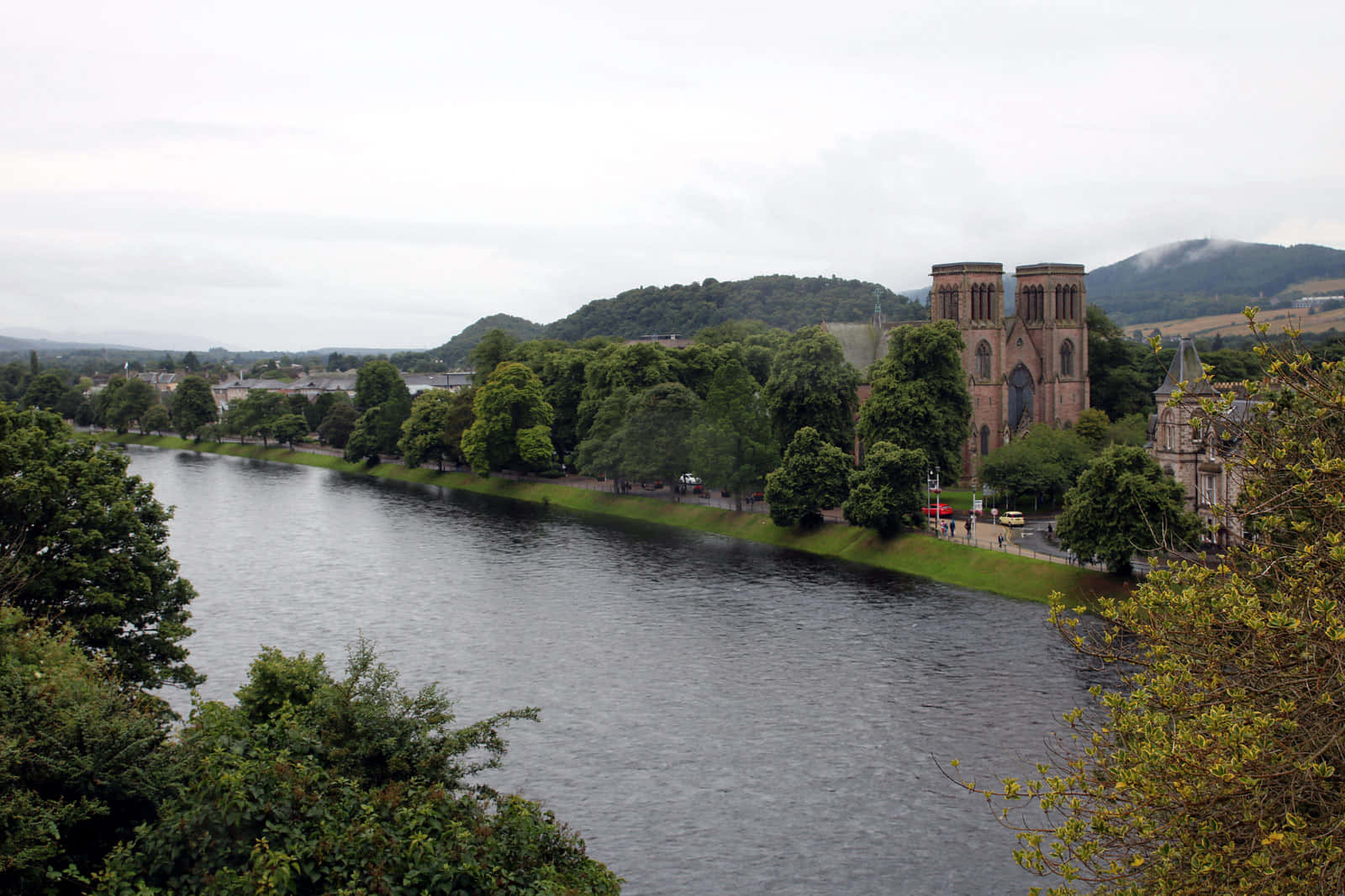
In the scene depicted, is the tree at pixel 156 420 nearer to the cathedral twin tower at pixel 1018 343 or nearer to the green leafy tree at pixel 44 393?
the green leafy tree at pixel 44 393

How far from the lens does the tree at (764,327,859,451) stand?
83.3 m

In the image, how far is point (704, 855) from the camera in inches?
1196

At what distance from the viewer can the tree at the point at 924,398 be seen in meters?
77.7

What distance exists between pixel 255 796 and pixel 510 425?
9028cm

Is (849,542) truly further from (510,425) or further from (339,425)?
(339,425)

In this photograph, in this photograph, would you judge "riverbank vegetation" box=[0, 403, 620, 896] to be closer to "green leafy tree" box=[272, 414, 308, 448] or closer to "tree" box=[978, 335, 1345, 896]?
"tree" box=[978, 335, 1345, 896]

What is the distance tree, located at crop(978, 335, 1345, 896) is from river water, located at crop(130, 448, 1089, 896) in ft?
42.9

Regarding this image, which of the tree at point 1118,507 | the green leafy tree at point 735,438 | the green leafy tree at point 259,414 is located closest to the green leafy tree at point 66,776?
the tree at point 1118,507

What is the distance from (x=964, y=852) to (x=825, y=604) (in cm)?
2814

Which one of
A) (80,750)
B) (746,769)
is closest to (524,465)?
(746,769)

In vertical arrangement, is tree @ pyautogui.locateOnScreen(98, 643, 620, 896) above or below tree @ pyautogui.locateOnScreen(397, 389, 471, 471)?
below

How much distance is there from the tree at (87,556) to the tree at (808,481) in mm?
45220

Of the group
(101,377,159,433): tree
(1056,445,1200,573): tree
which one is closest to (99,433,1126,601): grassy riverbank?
(1056,445,1200,573): tree

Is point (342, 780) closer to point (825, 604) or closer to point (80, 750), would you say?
point (80, 750)
